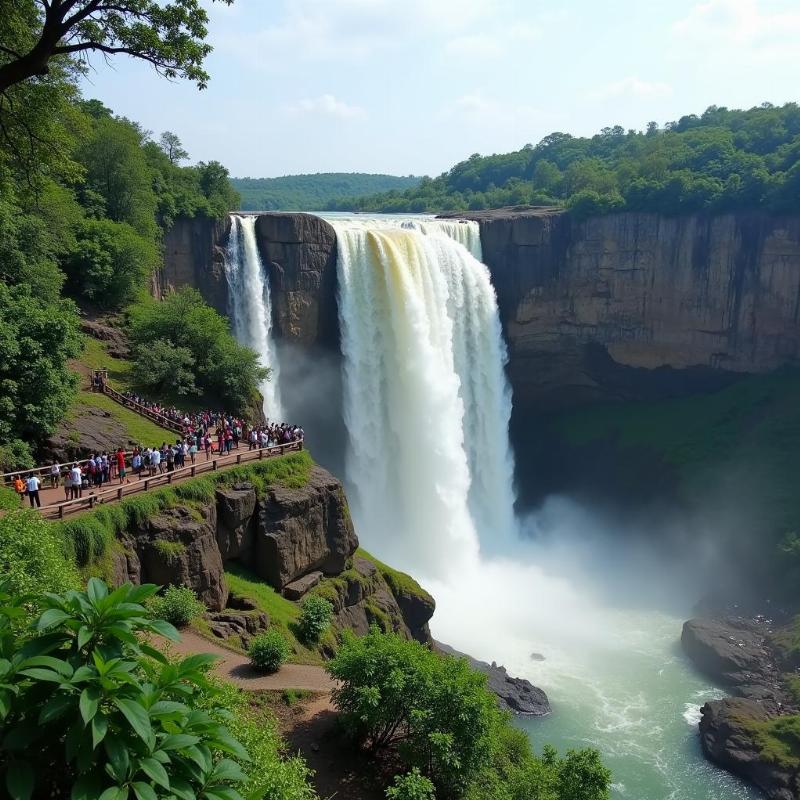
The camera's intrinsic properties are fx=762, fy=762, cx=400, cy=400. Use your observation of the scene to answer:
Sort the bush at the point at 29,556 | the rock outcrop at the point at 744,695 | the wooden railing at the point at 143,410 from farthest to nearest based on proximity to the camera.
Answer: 1. the wooden railing at the point at 143,410
2. the rock outcrop at the point at 744,695
3. the bush at the point at 29,556

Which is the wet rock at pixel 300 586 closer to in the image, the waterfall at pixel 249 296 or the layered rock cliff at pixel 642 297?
the waterfall at pixel 249 296

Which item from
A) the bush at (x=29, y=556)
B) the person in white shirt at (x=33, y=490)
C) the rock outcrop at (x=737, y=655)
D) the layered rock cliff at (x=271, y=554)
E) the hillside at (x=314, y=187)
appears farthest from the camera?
the hillside at (x=314, y=187)

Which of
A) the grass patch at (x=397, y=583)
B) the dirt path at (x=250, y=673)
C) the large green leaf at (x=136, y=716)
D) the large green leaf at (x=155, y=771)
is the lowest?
the grass patch at (x=397, y=583)

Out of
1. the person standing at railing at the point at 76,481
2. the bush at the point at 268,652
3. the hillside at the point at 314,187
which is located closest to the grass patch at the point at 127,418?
the person standing at railing at the point at 76,481

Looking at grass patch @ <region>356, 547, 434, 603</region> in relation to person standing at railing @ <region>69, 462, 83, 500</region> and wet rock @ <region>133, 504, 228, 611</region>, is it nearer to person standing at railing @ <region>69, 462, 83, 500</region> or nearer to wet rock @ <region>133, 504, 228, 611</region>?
wet rock @ <region>133, 504, 228, 611</region>

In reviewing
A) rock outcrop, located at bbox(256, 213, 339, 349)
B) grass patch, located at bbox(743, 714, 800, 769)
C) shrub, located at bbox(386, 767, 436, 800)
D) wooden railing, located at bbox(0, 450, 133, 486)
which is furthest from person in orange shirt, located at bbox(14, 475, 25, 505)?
grass patch, located at bbox(743, 714, 800, 769)

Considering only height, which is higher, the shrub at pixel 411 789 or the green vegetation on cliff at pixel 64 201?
the green vegetation on cliff at pixel 64 201

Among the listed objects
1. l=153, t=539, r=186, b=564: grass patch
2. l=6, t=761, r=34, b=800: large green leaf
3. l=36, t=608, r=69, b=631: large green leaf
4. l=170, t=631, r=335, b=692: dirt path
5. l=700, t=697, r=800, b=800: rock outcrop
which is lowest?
l=700, t=697, r=800, b=800: rock outcrop
